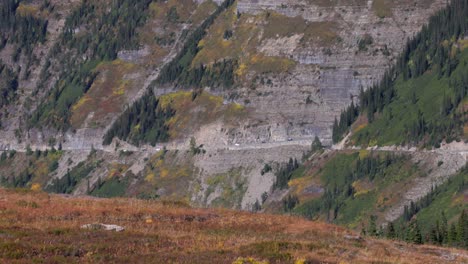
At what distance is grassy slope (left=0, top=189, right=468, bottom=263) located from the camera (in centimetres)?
5688

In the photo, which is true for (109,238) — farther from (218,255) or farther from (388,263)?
(388,263)

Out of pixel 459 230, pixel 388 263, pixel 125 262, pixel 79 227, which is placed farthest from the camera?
pixel 459 230

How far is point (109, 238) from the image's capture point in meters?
61.5

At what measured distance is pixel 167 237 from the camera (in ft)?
209

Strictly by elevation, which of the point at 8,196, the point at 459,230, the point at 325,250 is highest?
the point at 325,250

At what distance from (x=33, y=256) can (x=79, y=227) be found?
1035 cm

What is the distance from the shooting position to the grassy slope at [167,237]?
5688 cm

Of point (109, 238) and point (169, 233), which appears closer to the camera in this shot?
point (109, 238)

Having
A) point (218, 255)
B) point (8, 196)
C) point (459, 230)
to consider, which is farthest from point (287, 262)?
point (459, 230)

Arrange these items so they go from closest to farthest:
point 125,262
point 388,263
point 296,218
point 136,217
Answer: point 125,262 → point 388,263 → point 136,217 → point 296,218

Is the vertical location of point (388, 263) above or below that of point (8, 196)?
above

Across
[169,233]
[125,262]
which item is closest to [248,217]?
[169,233]

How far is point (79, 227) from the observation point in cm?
6556

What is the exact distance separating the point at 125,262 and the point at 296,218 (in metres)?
25.5
